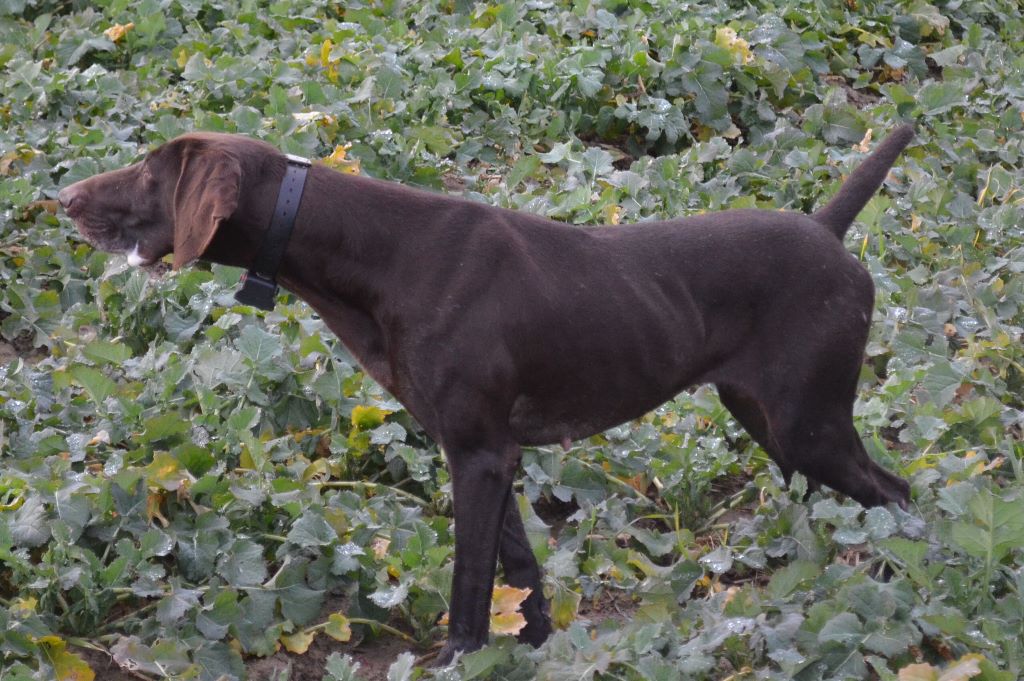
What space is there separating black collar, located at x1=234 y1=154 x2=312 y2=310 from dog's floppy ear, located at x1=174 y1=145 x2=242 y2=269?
150mm

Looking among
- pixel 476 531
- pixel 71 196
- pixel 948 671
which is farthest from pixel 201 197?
pixel 948 671

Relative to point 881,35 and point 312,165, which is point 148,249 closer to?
point 312,165

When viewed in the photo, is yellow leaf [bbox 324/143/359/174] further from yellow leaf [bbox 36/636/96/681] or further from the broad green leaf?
yellow leaf [bbox 36/636/96/681]

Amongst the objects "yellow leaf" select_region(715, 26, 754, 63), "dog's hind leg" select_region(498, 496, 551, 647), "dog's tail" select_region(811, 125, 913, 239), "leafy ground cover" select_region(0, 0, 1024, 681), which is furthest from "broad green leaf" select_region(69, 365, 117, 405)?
"yellow leaf" select_region(715, 26, 754, 63)

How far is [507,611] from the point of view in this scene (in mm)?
4332

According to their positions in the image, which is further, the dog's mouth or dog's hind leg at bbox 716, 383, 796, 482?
dog's hind leg at bbox 716, 383, 796, 482

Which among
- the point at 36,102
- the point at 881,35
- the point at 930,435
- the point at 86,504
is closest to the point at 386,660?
the point at 86,504

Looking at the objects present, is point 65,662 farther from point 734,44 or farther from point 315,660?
point 734,44

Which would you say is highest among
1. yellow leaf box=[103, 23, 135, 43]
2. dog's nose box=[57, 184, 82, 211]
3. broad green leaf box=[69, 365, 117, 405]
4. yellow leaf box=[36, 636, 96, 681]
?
dog's nose box=[57, 184, 82, 211]

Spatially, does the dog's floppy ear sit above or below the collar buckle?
above

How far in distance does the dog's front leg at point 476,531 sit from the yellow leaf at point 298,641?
0.51 m

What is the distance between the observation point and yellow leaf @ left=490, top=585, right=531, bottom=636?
4297 mm

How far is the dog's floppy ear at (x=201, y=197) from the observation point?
4035 mm

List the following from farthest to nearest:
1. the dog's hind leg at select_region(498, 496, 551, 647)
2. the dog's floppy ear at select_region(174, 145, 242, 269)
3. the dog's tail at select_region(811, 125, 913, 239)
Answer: the dog's tail at select_region(811, 125, 913, 239), the dog's hind leg at select_region(498, 496, 551, 647), the dog's floppy ear at select_region(174, 145, 242, 269)
